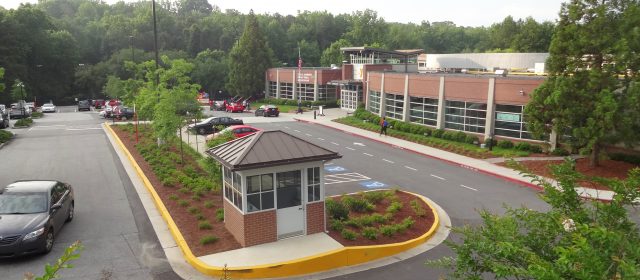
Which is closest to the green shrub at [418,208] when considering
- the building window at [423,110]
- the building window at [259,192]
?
the building window at [259,192]

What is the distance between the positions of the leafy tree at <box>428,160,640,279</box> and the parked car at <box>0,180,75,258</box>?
10262 mm

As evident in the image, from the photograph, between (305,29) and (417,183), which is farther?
(305,29)

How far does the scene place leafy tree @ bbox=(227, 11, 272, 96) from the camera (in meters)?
66.2

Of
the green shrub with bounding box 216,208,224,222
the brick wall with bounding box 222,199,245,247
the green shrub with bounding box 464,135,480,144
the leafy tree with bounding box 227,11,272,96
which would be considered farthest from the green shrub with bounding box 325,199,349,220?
the leafy tree with bounding box 227,11,272,96

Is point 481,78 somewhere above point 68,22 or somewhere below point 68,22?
below

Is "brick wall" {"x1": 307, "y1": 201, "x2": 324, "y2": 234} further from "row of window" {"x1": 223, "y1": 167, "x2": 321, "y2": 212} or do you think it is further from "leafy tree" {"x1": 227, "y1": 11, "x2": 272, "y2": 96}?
"leafy tree" {"x1": 227, "y1": 11, "x2": 272, "y2": 96}

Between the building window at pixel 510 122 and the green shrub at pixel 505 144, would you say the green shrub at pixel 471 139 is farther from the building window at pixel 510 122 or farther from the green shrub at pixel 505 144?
the green shrub at pixel 505 144

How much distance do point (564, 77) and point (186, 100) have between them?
1749cm

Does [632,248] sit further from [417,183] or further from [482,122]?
[482,122]

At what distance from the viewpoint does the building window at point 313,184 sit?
14.0m

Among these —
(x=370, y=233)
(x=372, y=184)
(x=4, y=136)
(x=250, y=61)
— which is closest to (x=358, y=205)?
(x=370, y=233)

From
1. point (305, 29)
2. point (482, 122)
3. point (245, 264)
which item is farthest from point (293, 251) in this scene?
point (305, 29)

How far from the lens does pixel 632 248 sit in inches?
203

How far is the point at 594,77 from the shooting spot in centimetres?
2255
